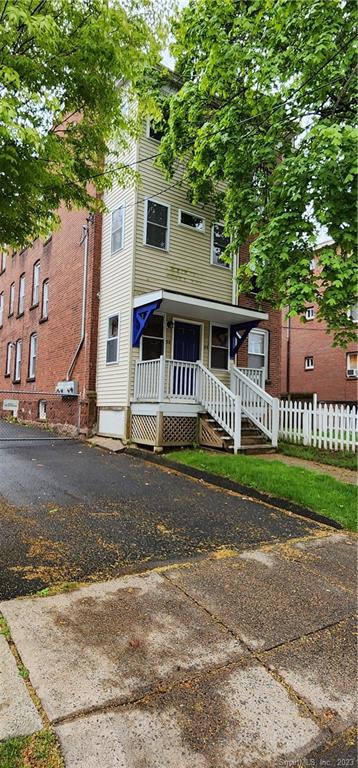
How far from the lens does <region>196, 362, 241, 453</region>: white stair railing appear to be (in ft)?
32.8

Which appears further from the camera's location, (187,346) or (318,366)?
(318,366)

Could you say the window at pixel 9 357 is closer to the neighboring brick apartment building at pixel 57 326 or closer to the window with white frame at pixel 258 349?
the neighboring brick apartment building at pixel 57 326

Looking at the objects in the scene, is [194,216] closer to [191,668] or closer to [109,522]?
[109,522]

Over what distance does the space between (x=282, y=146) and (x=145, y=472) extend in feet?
22.6

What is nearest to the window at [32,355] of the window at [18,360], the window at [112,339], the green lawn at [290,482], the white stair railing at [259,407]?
the window at [18,360]

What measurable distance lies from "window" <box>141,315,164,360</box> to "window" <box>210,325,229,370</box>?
1909 mm

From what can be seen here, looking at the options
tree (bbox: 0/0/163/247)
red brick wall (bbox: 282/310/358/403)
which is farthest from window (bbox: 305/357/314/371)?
tree (bbox: 0/0/163/247)

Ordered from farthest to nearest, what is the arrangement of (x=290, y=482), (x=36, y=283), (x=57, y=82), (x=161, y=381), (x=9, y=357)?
(x=9, y=357), (x=36, y=283), (x=161, y=381), (x=290, y=482), (x=57, y=82)

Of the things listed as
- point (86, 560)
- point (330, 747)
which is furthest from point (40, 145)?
point (330, 747)

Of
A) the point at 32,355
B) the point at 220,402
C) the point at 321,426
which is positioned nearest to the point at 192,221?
the point at 220,402

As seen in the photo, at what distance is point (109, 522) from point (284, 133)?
7651 mm

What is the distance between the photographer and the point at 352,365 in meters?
24.7

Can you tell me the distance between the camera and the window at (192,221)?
12.6m

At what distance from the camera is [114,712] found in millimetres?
2115
